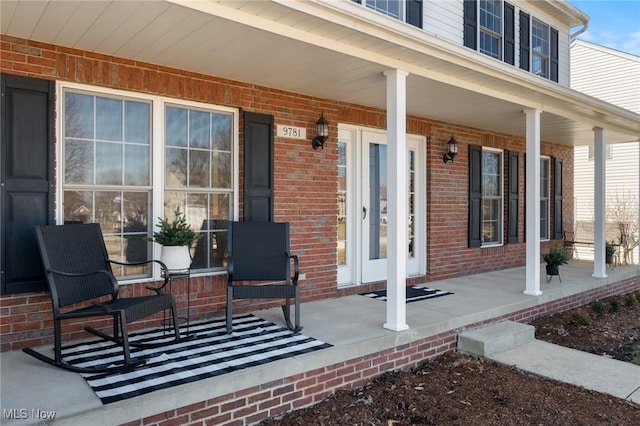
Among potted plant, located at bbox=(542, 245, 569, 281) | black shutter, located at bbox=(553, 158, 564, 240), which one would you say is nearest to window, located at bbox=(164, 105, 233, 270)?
potted plant, located at bbox=(542, 245, 569, 281)

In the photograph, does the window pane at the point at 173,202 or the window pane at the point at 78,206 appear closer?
the window pane at the point at 78,206

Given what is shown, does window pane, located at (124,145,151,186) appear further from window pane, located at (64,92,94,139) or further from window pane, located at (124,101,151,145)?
window pane, located at (64,92,94,139)

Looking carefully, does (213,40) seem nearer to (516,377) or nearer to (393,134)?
(393,134)

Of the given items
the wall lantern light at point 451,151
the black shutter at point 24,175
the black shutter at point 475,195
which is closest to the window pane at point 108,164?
the black shutter at point 24,175

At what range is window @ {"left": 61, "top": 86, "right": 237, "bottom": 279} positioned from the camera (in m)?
3.68

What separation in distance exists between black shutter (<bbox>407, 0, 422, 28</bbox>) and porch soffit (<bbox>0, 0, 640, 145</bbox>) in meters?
1.44

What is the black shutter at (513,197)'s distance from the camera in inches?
305

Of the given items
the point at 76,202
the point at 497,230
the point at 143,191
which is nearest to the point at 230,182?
the point at 143,191

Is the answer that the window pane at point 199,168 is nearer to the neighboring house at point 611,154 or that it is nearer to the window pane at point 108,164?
the window pane at point 108,164

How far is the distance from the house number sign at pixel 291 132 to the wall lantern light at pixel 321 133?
13 cm

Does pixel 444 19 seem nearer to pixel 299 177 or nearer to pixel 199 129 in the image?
pixel 299 177

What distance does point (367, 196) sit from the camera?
5.73 m

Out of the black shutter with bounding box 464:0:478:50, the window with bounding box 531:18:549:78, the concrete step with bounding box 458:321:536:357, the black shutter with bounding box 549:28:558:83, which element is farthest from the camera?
the black shutter with bounding box 549:28:558:83

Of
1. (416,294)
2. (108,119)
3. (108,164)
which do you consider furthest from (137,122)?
(416,294)
